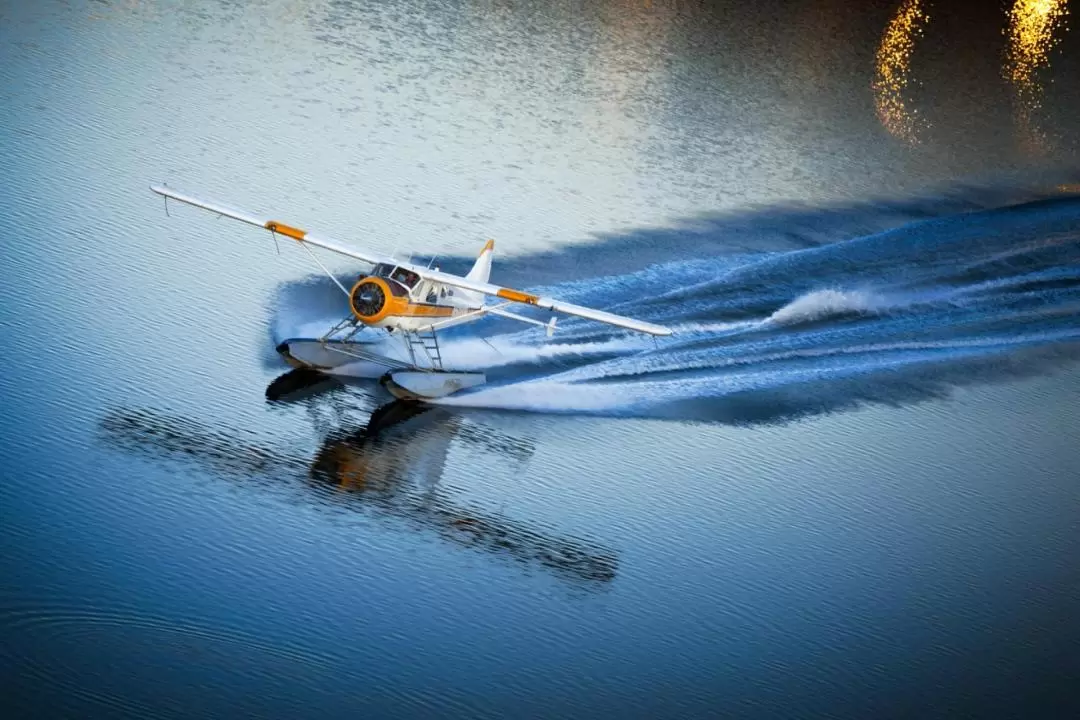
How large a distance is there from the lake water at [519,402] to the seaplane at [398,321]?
0.47 meters

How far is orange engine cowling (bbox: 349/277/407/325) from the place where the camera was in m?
17.7

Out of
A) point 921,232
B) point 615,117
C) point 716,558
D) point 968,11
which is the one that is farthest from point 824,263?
point 968,11

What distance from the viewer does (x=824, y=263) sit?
974 inches

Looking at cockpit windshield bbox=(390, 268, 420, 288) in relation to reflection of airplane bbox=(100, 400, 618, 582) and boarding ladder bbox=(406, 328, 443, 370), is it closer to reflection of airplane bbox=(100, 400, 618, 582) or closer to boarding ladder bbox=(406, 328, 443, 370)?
boarding ladder bbox=(406, 328, 443, 370)

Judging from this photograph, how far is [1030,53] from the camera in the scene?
4325 cm

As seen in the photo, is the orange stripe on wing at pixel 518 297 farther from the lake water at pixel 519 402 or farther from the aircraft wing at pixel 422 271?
the lake water at pixel 519 402

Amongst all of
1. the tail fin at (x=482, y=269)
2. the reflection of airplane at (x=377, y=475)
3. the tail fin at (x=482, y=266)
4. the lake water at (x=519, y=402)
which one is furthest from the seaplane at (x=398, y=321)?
the reflection of airplane at (x=377, y=475)

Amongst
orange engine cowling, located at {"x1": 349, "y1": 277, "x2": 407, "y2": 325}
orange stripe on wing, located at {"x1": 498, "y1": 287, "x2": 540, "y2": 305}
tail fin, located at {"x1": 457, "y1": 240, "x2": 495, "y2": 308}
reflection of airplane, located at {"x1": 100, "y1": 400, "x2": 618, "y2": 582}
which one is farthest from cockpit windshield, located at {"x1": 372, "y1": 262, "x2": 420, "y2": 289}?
reflection of airplane, located at {"x1": 100, "y1": 400, "x2": 618, "y2": 582}

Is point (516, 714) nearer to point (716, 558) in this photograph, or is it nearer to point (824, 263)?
point (716, 558)

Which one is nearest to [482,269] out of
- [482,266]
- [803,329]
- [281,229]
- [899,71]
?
[482,266]

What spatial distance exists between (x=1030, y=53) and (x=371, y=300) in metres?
32.9

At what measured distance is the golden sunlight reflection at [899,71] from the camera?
112 ft

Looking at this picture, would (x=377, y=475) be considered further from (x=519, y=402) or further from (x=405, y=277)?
(x=405, y=277)

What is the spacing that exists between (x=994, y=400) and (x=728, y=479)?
6.04m
